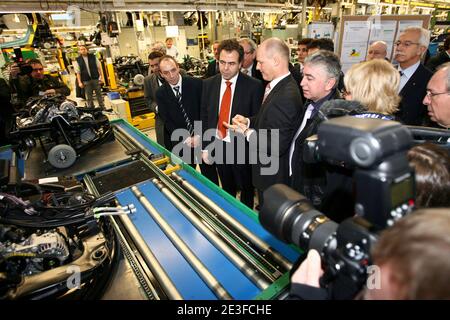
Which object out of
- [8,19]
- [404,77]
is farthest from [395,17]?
[8,19]

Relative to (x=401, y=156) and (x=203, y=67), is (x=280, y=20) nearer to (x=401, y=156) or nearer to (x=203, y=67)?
(x=203, y=67)

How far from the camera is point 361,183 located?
1.92 ft

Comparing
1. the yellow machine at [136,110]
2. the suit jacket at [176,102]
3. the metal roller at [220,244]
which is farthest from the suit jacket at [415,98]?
the yellow machine at [136,110]

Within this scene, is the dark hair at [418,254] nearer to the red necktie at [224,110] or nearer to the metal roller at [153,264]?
the metal roller at [153,264]

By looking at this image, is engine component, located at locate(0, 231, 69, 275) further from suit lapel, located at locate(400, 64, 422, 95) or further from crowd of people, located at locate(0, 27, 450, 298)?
suit lapel, located at locate(400, 64, 422, 95)

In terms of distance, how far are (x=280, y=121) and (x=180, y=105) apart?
4.51 feet

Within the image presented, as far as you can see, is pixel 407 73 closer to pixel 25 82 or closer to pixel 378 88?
pixel 378 88

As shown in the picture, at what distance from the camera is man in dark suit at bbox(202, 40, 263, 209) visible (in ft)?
7.77

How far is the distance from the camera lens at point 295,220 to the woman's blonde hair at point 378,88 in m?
0.88

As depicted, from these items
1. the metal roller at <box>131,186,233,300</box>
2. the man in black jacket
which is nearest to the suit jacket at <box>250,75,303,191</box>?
the metal roller at <box>131,186,233,300</box>

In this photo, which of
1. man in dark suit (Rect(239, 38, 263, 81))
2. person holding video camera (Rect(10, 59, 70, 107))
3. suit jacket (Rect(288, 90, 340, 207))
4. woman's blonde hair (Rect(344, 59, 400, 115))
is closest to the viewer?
woman's blonde hair (Rect(344, 59, 400, 115))

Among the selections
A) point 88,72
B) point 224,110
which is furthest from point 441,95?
point 88,72

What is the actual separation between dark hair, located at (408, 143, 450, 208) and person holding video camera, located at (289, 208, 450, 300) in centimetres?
33

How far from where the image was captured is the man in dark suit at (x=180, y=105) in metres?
2.81
